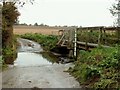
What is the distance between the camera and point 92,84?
31.3ft

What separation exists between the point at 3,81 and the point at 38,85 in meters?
1.41

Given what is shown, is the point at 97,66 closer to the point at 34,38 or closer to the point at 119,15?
the point at 119,15

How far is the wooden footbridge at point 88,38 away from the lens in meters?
14.2

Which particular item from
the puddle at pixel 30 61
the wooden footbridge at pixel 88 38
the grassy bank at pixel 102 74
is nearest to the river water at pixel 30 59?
the puddle at pixel 30 61

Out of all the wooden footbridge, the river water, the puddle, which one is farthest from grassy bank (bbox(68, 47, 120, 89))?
the river water

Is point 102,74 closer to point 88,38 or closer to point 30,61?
point 88,38

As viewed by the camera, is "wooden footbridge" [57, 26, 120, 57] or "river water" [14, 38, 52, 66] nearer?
"wooden footbridge" [57, 26, 120, 57]

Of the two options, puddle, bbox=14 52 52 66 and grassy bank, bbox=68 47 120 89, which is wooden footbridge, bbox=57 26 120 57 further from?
grassy bank, bbox=68 47 120 89

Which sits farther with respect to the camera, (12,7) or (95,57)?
(12,7)

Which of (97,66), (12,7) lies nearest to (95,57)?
(97,66)

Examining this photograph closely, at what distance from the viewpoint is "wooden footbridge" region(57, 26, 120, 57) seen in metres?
14.2

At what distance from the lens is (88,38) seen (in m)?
17.8

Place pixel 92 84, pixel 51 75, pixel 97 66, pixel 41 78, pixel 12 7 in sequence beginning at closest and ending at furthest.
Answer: pixel 92 84 → pixel 97 66 → pixel 41 78 → pixel 51 75 → pixel 12 7

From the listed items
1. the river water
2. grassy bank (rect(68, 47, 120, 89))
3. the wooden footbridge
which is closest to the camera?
grassy bank (rect(68, 47, 120, 89))
